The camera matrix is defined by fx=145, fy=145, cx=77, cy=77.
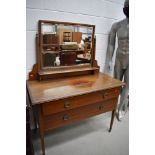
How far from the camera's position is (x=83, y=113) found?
151 cm

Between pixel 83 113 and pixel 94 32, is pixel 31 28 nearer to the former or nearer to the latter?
pixel 94 32

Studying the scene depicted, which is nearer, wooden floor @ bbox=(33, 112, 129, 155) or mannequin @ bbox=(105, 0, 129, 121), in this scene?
wooden floor @ bbox=(33, 112, 129, 155)

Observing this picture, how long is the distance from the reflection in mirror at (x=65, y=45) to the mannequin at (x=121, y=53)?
1.28ft

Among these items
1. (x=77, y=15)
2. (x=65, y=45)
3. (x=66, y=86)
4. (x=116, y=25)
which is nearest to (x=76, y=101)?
(x=66, y=86)

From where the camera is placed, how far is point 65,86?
1450 mm

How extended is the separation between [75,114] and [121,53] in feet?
3.62

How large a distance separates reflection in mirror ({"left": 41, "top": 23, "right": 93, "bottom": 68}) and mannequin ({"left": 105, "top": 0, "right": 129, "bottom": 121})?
1.28 ft

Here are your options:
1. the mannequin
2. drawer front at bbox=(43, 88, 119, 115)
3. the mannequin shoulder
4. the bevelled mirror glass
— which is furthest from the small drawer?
the mannequin shoulder

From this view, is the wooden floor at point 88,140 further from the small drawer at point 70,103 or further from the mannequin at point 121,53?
the small drawer at point 70,103

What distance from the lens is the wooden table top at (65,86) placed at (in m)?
1.22

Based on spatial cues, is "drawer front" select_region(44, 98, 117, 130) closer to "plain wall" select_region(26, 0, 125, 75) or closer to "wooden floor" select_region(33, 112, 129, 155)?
"wooden floor" select_region(33, 112, 129, 155)

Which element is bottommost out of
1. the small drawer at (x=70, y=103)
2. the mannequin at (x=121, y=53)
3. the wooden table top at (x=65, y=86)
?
the small drawer at (x=70, y=103)

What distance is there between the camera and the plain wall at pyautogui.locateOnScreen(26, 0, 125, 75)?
1.46 metres

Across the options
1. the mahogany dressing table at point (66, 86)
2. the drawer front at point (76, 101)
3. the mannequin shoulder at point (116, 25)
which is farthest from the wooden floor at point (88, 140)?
the mannequin shoulder at point (116, 25)
